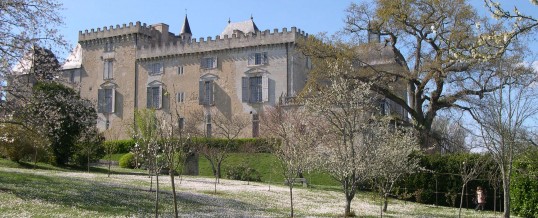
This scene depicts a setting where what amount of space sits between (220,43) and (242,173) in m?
24.8

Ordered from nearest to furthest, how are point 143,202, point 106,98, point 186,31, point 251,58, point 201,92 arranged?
point 143,202 < point 251,58 < point 201,92 < point 106,98 < point 186,31

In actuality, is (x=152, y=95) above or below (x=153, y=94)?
below

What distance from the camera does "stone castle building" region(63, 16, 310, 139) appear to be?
56938mm

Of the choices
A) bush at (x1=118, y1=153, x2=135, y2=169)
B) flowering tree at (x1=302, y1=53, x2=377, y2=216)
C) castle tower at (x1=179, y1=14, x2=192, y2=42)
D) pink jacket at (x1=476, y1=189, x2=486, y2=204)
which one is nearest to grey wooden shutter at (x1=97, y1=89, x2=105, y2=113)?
castle tower at (x1=179, y1=14, x2=192, y2=42)

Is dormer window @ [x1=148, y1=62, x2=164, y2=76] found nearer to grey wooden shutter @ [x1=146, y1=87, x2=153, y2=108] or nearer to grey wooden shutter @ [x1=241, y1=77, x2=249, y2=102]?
grey wooden shutter @ [x1=146, y1=87, x2=153, y2=108]

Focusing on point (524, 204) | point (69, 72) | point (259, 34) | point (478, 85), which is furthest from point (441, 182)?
point (69, 72)

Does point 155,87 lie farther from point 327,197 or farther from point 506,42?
point 506,42

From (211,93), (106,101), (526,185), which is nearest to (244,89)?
(211,93)

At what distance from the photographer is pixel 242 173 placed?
128 ft

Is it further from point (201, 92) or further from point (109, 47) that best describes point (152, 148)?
point (109, 47)

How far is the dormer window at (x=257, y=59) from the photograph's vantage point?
5775 centimetres

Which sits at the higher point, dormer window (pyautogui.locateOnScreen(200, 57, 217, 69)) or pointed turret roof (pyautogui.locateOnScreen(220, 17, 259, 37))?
pointed turret roof (pyautogui.locateOnScreen(220, 17, 259, 37))

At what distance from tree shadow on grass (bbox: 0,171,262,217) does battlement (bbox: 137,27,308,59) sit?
1348 inches

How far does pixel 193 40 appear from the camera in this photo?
63.0 metres
